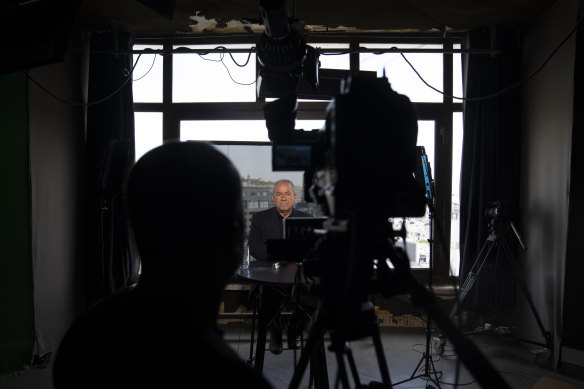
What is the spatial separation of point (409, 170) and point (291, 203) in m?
2.71

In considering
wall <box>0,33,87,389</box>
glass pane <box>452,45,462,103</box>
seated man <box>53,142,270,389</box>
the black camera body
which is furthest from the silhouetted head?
glass pane <box>452,45,462,103</box>

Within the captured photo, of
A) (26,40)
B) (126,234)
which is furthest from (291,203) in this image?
(26,40)

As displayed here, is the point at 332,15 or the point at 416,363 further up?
the point at 332,15

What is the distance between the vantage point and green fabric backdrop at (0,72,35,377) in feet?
8.80

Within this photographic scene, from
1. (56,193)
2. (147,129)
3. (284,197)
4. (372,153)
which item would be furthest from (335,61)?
(372,153)

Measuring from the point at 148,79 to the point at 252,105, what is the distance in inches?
39.9

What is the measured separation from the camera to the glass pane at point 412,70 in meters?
3.79

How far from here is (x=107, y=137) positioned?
3.53 m

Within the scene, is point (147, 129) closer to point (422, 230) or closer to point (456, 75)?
point (422, 230)

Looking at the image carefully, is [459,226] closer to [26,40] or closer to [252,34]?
[252,34]

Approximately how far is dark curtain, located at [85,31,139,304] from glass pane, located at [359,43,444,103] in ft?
7.10

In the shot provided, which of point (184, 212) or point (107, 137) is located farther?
point (107, 137)

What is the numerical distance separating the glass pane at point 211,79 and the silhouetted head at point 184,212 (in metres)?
3.35

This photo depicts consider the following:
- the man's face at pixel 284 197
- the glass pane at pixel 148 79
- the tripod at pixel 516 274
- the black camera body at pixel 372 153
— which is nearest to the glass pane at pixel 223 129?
the glass pane at pixel 148 79
